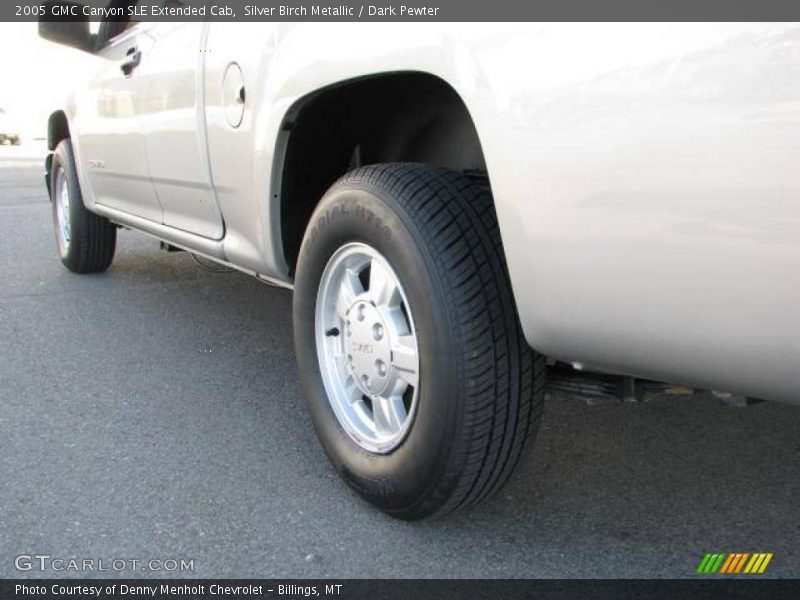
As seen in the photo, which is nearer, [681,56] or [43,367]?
[681,56]

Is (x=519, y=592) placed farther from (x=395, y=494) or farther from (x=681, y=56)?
(x=681, y=56)

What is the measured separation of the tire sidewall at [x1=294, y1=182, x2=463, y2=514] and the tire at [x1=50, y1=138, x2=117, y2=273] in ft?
10.1

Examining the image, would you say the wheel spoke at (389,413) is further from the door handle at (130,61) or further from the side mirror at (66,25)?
the side mirror at (66,25)

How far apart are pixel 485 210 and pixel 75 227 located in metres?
3.81

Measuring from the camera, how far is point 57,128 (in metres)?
5.28

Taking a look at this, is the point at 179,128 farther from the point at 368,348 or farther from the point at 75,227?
the point at 75,227

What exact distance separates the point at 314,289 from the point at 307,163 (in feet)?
1.83

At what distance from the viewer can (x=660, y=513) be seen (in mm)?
2301

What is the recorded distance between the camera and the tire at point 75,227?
5020mm

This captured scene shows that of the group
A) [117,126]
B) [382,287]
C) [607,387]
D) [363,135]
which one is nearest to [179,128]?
[363,135]

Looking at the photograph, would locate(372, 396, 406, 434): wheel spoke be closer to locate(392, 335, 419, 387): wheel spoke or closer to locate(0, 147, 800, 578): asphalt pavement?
locate(392, 335, 419, 387): wheel spoke

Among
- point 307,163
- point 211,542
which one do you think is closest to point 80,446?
point 211,542

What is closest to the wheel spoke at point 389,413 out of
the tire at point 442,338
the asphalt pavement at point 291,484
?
the tire at point 442,338

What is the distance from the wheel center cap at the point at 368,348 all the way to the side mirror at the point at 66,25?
2800 mm
